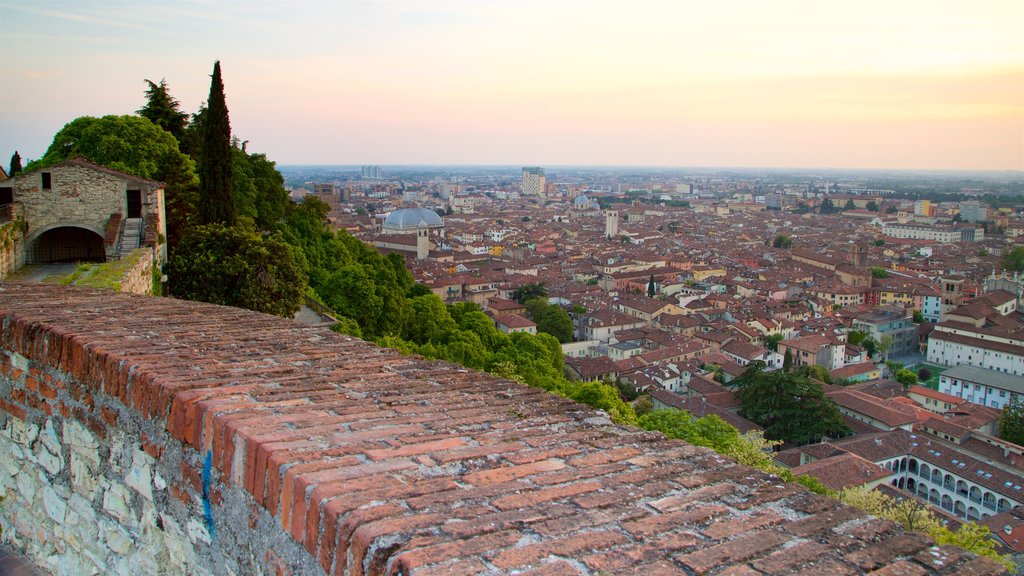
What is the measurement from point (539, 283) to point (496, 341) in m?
33.6

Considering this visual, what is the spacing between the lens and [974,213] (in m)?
135

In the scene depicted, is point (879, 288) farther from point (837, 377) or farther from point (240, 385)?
point (240, 385)

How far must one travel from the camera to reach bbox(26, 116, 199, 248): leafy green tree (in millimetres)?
19688

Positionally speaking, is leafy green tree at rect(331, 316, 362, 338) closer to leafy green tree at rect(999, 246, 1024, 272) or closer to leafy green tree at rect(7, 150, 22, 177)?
leafy green tree at rect(7, 150, 22, 177)

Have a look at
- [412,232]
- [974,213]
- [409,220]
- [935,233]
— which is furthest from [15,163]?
[974,213]

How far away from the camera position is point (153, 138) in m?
20.8

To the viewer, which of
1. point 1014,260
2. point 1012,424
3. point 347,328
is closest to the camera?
point 347,328

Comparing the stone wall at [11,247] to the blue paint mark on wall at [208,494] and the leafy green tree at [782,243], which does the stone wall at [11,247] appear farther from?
the leafy green tree at [782,243]

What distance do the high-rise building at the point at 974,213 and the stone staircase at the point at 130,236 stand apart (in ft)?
479

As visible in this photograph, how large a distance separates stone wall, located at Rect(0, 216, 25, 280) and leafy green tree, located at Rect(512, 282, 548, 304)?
148 feet

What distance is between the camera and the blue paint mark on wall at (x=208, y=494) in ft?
8.74

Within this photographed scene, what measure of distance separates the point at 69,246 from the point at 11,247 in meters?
2.19

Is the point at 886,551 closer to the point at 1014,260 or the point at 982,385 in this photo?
the point at 982,385

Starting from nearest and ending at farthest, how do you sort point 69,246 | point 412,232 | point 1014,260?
1. point 69,246
2. point 1014,260
3. point 412,232
